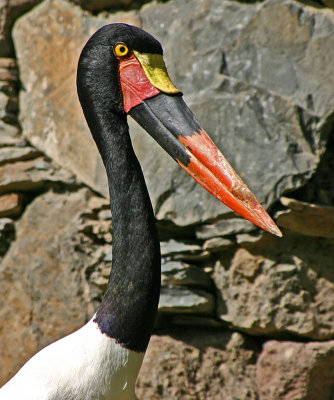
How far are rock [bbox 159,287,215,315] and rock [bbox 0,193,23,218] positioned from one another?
0.83 metres

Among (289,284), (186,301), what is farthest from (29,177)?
(289,284)

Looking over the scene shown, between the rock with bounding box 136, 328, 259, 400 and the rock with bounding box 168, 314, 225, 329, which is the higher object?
the rock with bounding box 168, 314, 225, 329

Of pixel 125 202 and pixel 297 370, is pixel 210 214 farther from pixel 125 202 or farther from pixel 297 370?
pixel 125 202

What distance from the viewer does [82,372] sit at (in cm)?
161

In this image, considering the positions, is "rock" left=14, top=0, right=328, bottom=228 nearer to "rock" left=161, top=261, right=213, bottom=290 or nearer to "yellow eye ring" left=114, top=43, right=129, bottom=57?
"rock" left=161, top=261, right=213, bottom=290

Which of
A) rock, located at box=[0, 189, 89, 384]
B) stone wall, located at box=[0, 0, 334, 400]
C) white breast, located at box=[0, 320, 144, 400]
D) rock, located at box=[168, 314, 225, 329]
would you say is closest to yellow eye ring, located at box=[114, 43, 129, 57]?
white breast, located at box=[0, 320, 144, 400]

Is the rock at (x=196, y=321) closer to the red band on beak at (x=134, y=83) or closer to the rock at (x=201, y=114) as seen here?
the rock at (x=201, y=114)

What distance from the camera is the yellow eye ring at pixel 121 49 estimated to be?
5.67ft

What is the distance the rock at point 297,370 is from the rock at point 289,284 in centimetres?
7

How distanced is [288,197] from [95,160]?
92cm

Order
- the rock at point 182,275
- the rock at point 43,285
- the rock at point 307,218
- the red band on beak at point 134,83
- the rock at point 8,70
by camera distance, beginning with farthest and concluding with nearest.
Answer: the rock at point 8,70 → the rock at point 43,285 → the rock at point 182,275 → the rock at point 307,218 → the red band on beak at point 134,83

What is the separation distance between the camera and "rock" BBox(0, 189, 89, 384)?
3002 mm

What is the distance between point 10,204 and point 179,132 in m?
1.67

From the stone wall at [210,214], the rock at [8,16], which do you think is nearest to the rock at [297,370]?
the stone wall at [210,214]
